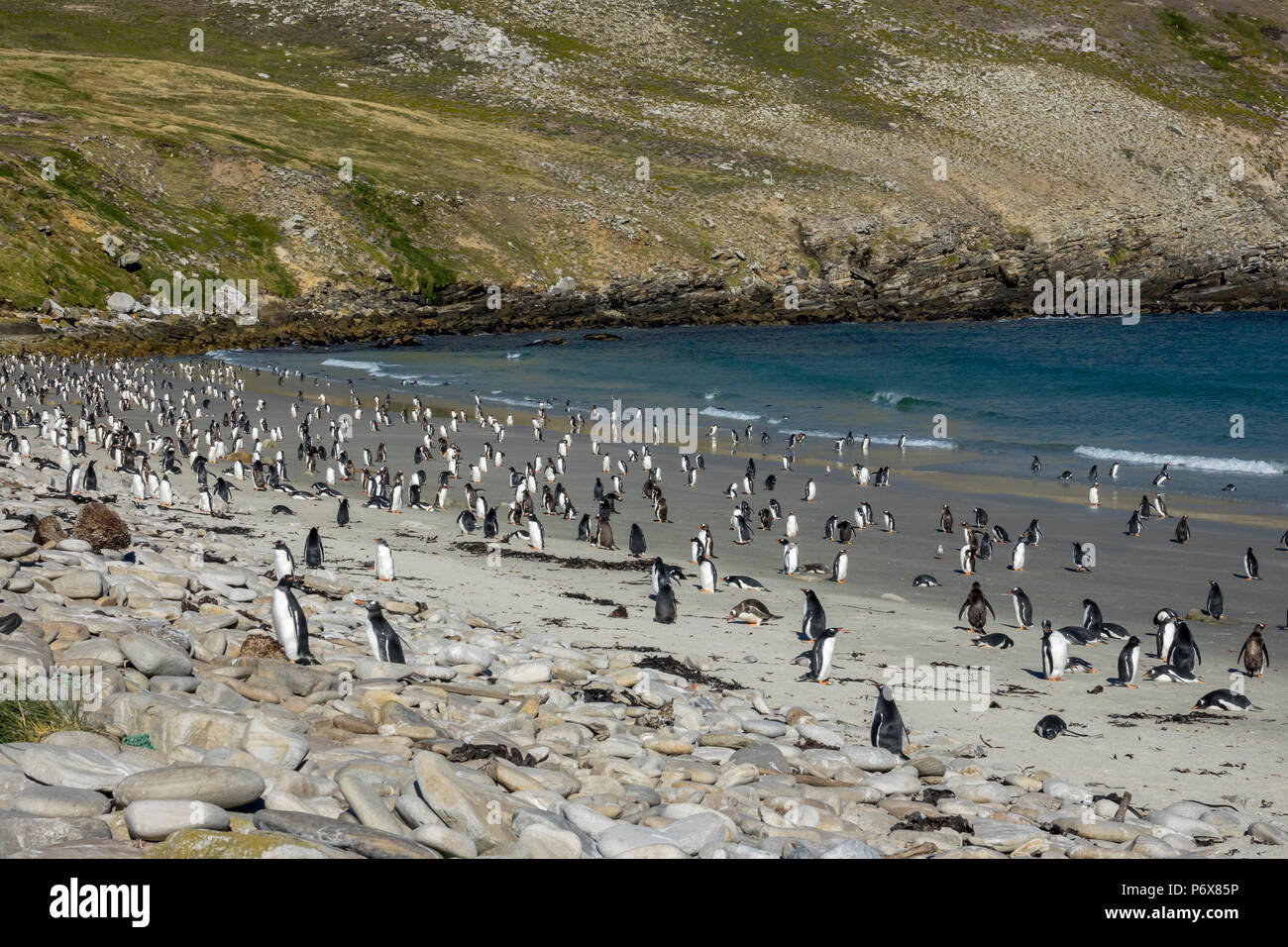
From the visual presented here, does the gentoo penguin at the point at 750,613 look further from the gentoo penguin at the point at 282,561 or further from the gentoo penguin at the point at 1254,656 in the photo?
the gentoo penguin at the point at 282,561

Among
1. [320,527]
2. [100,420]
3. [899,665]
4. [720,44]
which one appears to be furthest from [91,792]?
[720,44]

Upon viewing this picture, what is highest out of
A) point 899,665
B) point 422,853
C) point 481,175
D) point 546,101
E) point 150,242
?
point 546,101

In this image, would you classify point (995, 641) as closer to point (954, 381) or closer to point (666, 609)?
point (666, 609)

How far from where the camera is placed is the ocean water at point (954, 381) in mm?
35688

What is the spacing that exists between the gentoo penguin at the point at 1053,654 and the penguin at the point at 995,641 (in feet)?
4.22

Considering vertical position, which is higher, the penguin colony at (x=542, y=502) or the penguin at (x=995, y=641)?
the penguin colony at (x=542, y=502)

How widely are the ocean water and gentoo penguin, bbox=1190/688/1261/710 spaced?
17445 mm

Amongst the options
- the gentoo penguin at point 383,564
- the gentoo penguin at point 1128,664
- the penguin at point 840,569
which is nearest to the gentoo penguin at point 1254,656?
the gentoo penguin at point 1128,664

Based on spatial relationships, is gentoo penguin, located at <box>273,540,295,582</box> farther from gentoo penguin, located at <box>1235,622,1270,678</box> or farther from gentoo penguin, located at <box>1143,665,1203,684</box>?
gentoo penguin, located at <box>1235,622,1270,678</box>

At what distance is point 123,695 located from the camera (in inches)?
280

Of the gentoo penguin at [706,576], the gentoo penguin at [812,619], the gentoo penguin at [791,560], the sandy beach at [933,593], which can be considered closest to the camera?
the sandy beach at [933,593]

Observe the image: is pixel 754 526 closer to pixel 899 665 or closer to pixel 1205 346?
pixel 899 665

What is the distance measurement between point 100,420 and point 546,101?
8038cm

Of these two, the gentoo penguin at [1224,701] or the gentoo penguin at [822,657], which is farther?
the gentoo penguin at [822,657]
